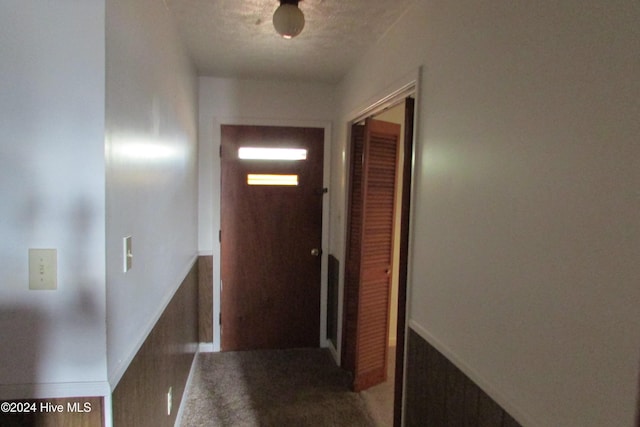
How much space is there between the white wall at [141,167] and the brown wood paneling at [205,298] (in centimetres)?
92

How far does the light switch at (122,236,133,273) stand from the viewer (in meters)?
1.21

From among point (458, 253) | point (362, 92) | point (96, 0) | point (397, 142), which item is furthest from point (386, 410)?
point (96, 0)

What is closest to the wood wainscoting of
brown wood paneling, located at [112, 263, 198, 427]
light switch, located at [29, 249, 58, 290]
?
brown wood paneling, located at [112, 263, 198, 427]

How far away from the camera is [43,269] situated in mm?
1023

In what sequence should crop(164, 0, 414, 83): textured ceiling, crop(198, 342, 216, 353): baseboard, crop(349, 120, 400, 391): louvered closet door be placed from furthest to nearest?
1. crop(198, 342, 216, 353): baseboard
2. crop(349, 120, 400, 391): louvered closet door
3. crop(164, 0, 414, 83): textured ceiling

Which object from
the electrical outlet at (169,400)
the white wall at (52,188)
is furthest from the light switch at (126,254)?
the electrical outlet at (169,400)

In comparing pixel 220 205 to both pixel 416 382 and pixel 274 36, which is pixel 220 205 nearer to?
pixel 274 36

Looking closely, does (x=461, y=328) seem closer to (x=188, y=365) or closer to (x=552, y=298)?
(x=552, y=298)

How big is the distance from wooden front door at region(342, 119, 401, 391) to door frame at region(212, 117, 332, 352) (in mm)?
545

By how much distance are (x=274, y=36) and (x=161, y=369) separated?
1.95m

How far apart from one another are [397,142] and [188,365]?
2.24 meters

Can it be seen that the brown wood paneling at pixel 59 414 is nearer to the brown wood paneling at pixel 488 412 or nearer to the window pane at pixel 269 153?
the brown wood paneling at pixel 488 412

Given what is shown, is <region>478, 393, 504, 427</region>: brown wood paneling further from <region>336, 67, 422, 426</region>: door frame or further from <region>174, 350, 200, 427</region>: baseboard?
<region>174, 350, 200, 427</region>: baseboard

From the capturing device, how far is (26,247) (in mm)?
1012
